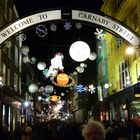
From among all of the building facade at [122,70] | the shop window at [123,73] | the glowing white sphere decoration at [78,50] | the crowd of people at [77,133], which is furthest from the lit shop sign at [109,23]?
the shop window at [123,73]

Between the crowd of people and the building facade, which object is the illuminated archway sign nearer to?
the crowd of people

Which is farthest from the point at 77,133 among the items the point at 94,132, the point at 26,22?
the point at 94,132

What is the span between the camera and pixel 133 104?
103ft

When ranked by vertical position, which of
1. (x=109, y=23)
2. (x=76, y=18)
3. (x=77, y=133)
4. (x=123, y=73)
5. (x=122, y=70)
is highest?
(x=122, y=70)

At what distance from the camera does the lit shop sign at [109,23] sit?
42.5 ft

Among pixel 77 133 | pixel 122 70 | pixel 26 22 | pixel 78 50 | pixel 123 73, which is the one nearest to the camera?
pixel 26 22

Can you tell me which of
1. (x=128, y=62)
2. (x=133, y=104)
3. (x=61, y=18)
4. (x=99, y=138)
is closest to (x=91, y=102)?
(x=128, y=62)

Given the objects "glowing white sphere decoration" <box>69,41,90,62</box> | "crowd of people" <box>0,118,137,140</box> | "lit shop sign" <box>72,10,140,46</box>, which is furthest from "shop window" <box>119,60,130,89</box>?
"lit shop sign" <box>72,10,140,46</box>

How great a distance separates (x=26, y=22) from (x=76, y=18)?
5.28ft

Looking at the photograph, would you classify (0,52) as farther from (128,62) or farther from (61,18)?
(61,18)

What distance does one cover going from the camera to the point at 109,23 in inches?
515

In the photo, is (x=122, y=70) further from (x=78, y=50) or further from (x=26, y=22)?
(x=26, y=22)

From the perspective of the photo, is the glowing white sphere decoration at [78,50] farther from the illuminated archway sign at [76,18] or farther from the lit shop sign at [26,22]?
the lit shop sign at [26,22]

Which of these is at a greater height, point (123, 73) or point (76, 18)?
point (123, 73)
